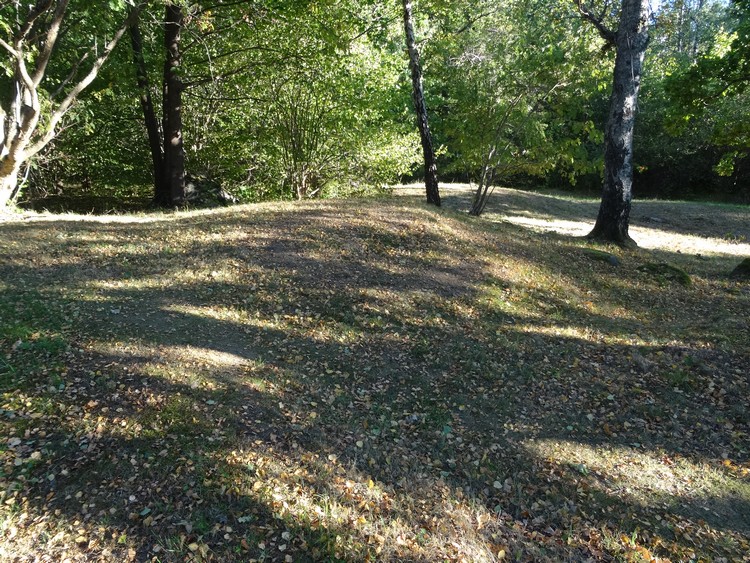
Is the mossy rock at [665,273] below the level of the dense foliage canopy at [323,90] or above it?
below

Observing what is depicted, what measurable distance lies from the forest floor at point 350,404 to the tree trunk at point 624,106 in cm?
301

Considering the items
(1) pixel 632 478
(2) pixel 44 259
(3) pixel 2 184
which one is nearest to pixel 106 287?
(2) pixel 44 259

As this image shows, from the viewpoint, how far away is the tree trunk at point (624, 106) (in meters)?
10.5

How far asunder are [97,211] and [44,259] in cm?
1109

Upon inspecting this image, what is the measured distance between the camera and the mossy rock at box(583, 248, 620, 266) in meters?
10.4

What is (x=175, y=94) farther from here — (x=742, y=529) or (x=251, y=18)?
(x=742, y=529)

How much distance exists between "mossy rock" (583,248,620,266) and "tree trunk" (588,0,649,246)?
135 centimetres

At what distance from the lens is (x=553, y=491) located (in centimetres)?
432

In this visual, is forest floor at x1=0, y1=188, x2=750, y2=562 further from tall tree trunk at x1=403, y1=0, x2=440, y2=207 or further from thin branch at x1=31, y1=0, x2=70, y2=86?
tall tree trunk at x1=403, y1=0, x2=440, y2=207

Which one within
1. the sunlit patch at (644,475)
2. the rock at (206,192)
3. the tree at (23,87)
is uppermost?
the tree at (23,87)

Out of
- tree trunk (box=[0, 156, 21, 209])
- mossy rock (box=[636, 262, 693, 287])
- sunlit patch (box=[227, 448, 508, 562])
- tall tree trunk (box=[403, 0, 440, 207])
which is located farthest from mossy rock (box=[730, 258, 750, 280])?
tree trunk (box=[0, 156, 21, 209])

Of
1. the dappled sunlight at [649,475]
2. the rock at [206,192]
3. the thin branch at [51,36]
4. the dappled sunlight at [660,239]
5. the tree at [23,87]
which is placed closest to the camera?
the dappled sunlight at [649,475]

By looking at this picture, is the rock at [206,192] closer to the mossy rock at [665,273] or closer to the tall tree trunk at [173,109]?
the tall tree trunk at [173,109]

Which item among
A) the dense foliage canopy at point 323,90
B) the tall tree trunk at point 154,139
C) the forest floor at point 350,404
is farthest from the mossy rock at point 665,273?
the tall tree trunk at point 154,139
